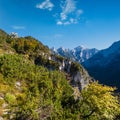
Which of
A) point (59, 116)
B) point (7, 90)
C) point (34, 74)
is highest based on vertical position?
point (34, 74)

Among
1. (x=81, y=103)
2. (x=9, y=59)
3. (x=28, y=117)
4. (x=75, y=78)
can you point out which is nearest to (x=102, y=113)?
(x=81, y=103)

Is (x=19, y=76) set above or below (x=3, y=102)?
above

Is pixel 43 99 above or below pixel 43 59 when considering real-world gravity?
below

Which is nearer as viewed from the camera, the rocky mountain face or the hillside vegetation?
the hillside vegetation

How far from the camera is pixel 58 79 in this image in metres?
88.4

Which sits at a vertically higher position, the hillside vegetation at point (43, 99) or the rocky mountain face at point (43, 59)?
the rocky mountain face at point (43, 59)

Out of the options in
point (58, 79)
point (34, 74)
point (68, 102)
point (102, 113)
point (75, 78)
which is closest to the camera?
point (102, 113)

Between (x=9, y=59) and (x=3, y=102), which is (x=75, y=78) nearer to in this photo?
(x=9, y=59)

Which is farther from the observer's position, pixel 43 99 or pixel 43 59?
pixel 43 59

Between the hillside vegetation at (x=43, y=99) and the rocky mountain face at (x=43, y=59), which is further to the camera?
the rocky mountain face at (x=43, y=59)

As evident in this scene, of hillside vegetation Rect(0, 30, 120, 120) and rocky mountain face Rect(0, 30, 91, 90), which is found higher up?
rocky mountain face Rect(0, 30, 91, 90)

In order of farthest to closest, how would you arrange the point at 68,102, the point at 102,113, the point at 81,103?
the point at 68,102 → the point at 81,103 → the point at 102,113

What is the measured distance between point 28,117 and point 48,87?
26740mm

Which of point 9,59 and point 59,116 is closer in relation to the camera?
point 59,116
